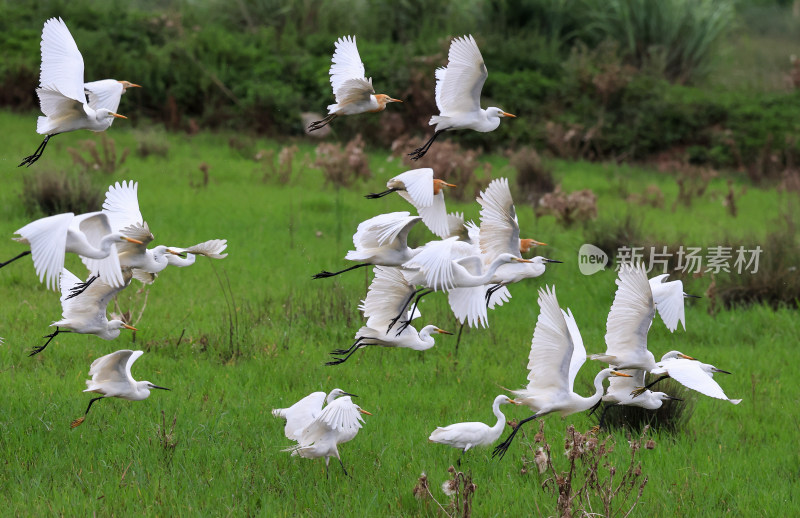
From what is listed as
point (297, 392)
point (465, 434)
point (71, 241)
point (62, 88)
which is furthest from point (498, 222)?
point (297, 392)

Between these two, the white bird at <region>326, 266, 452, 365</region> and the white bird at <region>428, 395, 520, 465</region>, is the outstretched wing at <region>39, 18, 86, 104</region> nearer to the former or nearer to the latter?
the white bird at <region>326, 266, 452, 365</region>

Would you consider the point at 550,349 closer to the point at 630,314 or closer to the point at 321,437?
the point at 630,314

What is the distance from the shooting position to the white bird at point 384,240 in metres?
3.35

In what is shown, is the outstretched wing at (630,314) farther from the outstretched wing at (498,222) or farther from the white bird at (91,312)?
the white bird at (91,312)

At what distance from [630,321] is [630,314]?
4cm

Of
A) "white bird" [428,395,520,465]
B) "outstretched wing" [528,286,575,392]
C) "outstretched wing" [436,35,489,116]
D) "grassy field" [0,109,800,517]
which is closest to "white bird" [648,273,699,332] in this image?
"outstretched wing" [528,286,575,392]

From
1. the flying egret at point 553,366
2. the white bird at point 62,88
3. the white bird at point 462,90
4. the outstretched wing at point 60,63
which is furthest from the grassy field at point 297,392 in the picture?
the outstretched wing at point 60,63

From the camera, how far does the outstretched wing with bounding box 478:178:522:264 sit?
150 inches

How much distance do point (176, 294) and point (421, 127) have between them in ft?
28.5

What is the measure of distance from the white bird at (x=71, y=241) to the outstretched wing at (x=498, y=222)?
4.58ft

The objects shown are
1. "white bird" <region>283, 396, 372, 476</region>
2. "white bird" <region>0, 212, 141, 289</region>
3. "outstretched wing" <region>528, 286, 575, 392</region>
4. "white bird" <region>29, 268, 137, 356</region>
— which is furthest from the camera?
"white bird" <region>283, 396, 372, 476</region>

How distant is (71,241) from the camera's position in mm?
3229

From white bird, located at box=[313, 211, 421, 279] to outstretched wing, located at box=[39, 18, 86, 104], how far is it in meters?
1.19

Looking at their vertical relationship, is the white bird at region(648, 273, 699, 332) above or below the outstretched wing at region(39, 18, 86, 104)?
below
